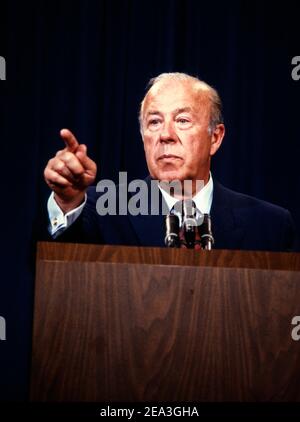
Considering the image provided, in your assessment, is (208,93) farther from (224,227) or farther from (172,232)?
(172,232)

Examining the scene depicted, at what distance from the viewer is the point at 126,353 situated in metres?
1.08

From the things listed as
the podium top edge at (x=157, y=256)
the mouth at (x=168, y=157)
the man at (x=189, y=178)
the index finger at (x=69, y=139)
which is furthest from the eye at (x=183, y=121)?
the podium top edge at (x=157, y=256)

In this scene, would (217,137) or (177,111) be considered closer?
(177,111)

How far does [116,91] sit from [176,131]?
1.45 feet

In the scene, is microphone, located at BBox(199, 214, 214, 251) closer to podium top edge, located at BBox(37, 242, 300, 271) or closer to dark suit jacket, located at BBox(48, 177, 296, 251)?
podium top edge, located at BBox(37, 242, 300, 271)

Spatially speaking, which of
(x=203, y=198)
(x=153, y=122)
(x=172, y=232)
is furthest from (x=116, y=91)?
(x=172, y=232)

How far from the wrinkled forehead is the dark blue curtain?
0.70 ft

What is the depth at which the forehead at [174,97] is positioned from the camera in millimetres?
2209

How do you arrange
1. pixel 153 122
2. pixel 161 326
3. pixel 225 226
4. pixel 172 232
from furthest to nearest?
pixel 153 122, pixel 225 226, pixel 172 232, pixel 161 326

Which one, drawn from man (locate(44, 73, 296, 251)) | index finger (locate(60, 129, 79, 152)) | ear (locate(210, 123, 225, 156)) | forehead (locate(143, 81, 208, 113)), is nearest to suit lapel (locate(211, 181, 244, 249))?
man (locate(44, 73, 296, 251))

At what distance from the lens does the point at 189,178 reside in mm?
2209

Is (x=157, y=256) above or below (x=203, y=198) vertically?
below

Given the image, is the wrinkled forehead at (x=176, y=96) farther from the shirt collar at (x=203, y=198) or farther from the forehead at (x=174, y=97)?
the shirt collar at (x=203, y=198)

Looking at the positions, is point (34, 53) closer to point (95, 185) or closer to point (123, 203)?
point (95, 185)
